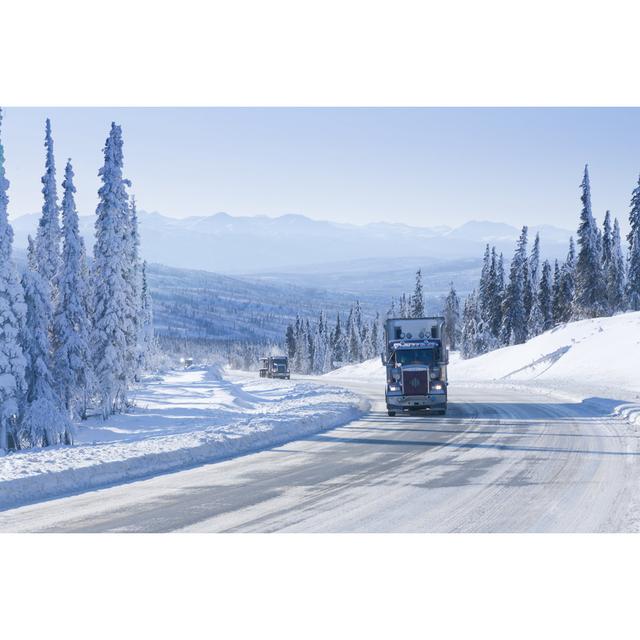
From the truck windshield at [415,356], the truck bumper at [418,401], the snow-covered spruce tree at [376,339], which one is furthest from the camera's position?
the snow-covered spruce tree at [376,339]

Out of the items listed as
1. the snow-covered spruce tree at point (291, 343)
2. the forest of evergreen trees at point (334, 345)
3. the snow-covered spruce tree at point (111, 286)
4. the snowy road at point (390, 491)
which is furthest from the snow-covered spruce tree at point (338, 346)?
the snowy road at point (390, 491)

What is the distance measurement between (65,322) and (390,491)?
110ft

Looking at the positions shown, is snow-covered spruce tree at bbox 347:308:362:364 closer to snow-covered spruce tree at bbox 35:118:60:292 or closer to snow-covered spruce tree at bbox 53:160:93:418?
snow-covered spruce tree at bbox 35:118:60:292

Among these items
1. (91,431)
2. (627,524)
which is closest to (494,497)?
(627,524)

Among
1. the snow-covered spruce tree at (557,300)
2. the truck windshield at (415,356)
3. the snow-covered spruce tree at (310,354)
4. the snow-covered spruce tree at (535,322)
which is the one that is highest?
the snow-covered spruce tree at (557,300)

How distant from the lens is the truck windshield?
27.9 metres

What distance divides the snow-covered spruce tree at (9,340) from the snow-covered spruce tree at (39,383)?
2.56 feet

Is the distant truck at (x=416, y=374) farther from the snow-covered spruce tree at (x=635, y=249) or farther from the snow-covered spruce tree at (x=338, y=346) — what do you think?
the snow-covered spruce tree at (x=338, y=346)

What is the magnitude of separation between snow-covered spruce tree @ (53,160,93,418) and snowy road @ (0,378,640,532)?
84.4 ft

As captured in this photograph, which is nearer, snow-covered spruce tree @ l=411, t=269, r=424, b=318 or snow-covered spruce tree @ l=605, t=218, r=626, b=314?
snow-covered spruce tree @ l=605, t=218, r=626, b=314

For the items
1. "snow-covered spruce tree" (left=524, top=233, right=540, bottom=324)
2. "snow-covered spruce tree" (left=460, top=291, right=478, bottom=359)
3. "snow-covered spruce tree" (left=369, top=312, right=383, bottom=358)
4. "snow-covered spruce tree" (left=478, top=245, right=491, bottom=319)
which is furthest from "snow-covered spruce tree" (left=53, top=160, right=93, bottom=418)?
"snow-covered spruce tree" (left=369, top=312, right=383, bottom=358)

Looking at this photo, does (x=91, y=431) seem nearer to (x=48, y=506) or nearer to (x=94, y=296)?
(x=94, y=296)

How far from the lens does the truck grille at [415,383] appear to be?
2738 centimetres

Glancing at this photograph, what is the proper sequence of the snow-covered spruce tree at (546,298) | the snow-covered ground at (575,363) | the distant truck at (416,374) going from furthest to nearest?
1. the snow-covered spruce tree at (546,298)
2. the snow-covered ground at (575,363)
3. the distant truck at (416,374)
